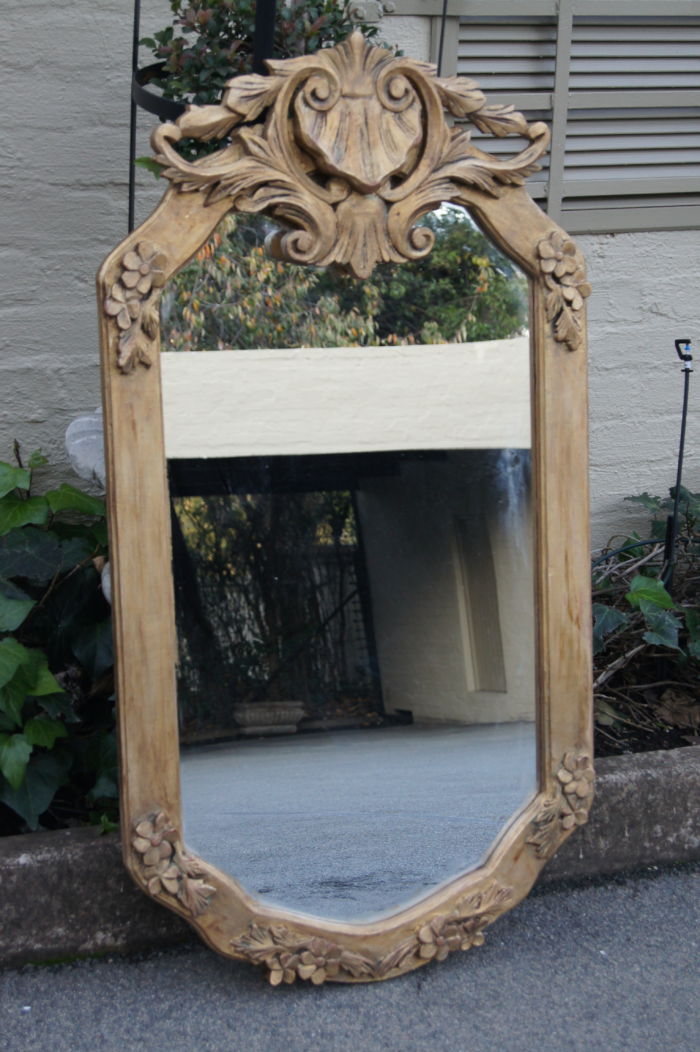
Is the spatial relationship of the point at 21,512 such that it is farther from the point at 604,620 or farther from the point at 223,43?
the point at 604,620

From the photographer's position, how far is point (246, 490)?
192 centimetres

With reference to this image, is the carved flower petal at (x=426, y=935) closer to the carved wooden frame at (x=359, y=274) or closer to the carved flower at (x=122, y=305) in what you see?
the carved wooden frame at (x=359, y=274)

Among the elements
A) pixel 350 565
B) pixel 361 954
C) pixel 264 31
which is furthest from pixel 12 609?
pixel 264 31

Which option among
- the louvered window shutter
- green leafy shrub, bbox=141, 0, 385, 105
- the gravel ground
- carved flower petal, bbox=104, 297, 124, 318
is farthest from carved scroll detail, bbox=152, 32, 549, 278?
the gravel ground

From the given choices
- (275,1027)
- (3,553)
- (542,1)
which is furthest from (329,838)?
(542,1)

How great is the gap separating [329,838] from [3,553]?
0.90 metres

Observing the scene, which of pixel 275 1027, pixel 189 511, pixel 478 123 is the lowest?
pixel 275 1027

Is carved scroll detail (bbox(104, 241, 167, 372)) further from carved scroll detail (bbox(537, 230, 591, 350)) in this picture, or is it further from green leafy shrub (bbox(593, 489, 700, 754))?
green leafy shrub (bbox(593, 489, 700, 754))

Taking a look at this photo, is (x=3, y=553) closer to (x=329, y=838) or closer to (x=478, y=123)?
(x=329, y=838)

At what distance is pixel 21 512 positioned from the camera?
7.68 ft

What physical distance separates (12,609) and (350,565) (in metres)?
0.68

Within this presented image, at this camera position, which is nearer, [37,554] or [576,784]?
[576,784]

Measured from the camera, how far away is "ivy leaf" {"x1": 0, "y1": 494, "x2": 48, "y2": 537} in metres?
2.32

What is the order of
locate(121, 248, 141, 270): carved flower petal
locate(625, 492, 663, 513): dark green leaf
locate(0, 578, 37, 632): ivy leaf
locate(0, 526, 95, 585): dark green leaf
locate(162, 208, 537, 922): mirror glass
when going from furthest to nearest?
locate(625, 492, 663, 513): dark green leaf → locate(0, 526, 95, 585): dark green leaf → locate(0, 578, 37, 632): ivy leaf → locate(162, 208, 537, 922): mirror glass → locate(121, 248, 141, 270): carved flower petal
